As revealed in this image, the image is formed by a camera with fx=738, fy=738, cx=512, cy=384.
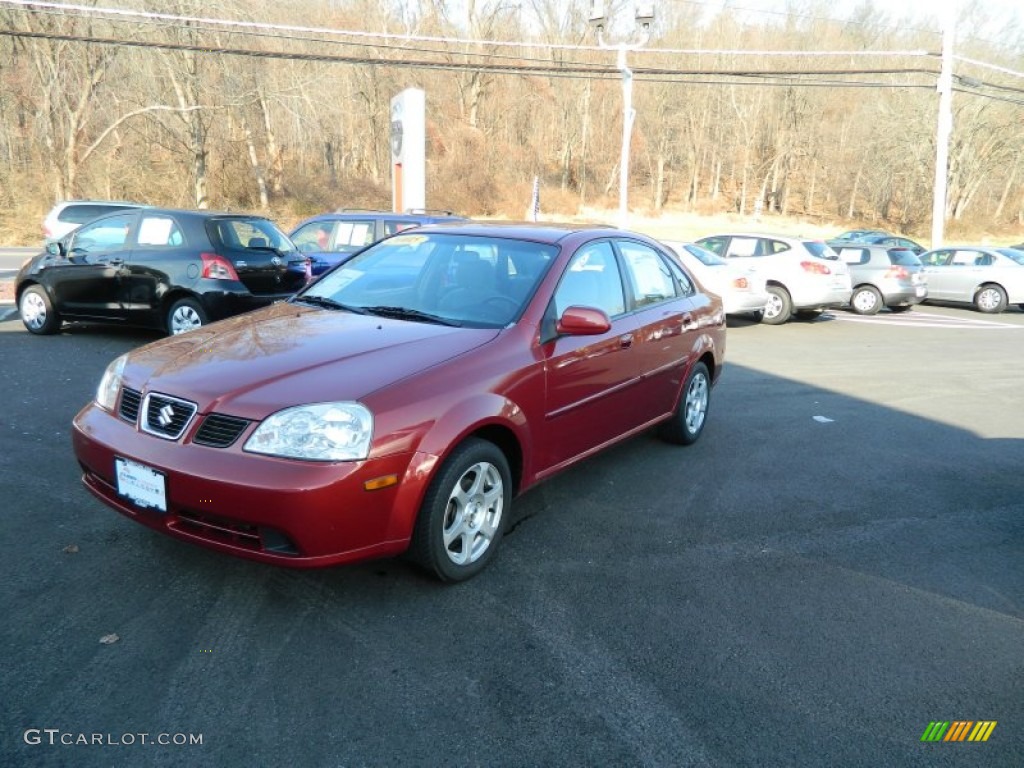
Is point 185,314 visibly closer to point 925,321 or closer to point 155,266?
point 155,266

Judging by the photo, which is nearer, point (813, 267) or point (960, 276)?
point (813, 267)

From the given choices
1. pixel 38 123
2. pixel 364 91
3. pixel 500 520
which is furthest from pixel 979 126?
pixel 500 520

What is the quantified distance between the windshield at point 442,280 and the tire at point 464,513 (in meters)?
0.77

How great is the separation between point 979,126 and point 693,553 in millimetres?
54568

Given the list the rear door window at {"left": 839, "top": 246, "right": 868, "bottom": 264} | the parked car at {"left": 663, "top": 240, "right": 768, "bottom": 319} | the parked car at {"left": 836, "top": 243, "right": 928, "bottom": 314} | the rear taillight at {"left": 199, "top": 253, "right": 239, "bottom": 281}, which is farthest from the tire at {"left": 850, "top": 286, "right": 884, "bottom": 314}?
the rear taillight at {"left": 199, "top": 253, "right": 239, "bottom": 281}

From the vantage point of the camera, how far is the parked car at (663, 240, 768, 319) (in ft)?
43.0

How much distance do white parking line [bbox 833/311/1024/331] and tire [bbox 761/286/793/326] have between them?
210 cm

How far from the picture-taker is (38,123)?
28.5 metres

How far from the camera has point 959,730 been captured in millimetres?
2678

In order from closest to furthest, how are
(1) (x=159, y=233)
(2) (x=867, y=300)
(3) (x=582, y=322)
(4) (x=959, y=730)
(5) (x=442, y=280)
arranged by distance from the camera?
(4) (x=959, y=730), (3) (x=582, y=322), (5) (x=442, y=280), (1) (x=159, y=233), (2) (x=867, y=300)

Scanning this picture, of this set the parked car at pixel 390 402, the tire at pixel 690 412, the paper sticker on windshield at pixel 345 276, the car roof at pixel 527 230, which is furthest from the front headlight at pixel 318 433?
the tire at pixel 690 412

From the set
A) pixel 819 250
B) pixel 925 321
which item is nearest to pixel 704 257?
pixel 819 250

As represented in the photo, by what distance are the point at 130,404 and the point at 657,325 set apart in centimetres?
328

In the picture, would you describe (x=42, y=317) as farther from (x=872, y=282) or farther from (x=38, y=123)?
(x=38, y=123)
